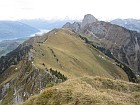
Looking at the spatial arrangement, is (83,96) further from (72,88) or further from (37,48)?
(37,48)

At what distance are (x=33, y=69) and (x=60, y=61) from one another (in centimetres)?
3761

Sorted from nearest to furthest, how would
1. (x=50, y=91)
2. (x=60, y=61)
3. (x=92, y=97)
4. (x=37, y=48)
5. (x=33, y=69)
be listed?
1. (x=92, y=97)
2. (x=50, y=91)
3. (x=33, y=69)
4. (x=60, y=61)
5. (x=37, y=48)

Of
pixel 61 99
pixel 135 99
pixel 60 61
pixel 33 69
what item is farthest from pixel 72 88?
pixel 60 61

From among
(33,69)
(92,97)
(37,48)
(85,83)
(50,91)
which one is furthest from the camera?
(37,48)

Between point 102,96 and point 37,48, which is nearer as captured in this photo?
point 102,96

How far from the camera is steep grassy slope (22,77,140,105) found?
27781 millimetres

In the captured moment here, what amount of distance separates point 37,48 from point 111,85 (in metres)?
141

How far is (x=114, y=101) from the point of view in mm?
27938

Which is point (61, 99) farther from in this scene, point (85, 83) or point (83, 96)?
point (85, 83)

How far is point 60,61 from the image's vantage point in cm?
15950

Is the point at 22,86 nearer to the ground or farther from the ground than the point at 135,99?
nearer to the ground

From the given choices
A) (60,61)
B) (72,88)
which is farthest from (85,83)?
(60,61)

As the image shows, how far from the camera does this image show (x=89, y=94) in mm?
28359

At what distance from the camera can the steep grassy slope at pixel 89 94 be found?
27781mm
